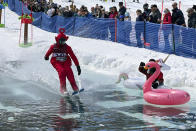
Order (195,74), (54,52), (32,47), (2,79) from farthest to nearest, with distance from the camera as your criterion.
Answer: (32,47)
(2,79)
(195,74)
(54,52)

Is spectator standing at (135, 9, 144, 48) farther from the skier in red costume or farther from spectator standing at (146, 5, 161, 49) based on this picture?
the skier in red costume

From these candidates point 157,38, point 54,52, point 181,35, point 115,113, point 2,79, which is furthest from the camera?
point 157,38

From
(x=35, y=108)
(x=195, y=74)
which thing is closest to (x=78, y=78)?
(x=195, y=74)

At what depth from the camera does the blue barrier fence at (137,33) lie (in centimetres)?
1609

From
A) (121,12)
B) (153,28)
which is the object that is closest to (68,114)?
(153,28)

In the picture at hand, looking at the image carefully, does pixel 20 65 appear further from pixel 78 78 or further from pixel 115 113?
pixel 115 113

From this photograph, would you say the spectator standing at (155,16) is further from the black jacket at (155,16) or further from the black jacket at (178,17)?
the black jacket at (178,17)

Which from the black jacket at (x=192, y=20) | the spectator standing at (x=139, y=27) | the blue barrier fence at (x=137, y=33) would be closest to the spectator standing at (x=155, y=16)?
the blue barrier fence at (x=137, y=33)

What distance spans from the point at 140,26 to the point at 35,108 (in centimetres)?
944

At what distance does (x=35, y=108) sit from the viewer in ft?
30.8

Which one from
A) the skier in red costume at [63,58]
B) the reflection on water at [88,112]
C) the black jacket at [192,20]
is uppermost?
the black jacket at [192,20]

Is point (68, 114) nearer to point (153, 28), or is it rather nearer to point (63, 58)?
point (63, 58)

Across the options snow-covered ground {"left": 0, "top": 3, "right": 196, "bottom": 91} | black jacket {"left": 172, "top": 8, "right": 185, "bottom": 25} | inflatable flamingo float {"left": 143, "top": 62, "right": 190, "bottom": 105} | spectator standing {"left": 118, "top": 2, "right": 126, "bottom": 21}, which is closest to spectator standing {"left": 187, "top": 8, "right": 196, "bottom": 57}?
black jacket {"left": 172, "top": 8, "right": 185, "bottom": 25}

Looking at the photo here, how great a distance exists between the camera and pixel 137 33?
18172 mm
